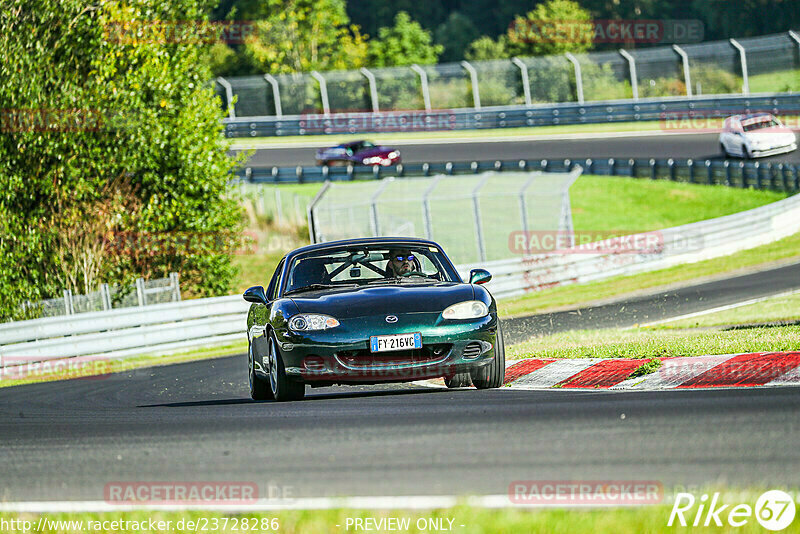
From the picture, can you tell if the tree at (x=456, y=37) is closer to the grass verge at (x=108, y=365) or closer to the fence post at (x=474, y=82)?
the fence post at (x=474, y=82)

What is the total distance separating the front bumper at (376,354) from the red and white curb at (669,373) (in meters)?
1.17

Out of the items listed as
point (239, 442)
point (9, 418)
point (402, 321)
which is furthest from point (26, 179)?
point (239, 442)

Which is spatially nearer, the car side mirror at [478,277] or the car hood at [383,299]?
the car hood at [383,299]

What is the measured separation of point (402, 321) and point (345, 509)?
14.0ft

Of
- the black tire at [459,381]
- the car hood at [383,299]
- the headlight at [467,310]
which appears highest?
the car hood at [383,299]

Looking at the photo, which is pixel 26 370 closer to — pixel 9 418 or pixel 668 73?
pixel 9 418

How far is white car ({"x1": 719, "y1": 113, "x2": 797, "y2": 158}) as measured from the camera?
37969mm

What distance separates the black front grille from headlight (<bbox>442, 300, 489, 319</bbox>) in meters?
0.22

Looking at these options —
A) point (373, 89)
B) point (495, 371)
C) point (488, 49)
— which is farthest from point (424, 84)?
point (495, 371)

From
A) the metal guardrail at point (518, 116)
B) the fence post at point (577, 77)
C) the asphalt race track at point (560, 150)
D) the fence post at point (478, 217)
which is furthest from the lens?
the fence post at point (577, 77)

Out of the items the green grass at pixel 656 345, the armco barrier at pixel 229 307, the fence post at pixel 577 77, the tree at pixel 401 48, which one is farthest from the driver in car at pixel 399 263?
the tree at pixel 401 48

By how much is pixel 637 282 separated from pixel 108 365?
38.8 ft

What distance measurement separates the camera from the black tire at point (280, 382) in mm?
9188

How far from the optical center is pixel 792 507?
13.9 ft
